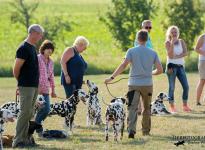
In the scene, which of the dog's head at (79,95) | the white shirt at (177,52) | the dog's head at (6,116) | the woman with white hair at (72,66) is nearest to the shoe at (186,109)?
the white shirt at (177,52)

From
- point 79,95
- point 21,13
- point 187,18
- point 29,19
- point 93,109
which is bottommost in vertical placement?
point 93,109

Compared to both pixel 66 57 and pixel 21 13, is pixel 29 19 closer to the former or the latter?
pixel 21 13

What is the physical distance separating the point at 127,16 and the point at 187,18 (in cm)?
335

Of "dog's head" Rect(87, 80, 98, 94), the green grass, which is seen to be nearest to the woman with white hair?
"dog's head" Rect(87, 80, 98, 94)

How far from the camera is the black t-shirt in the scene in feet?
36.6

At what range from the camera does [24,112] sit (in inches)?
447

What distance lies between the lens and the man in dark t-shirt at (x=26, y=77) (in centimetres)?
1116

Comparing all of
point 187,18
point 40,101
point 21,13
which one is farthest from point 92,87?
point 21,13

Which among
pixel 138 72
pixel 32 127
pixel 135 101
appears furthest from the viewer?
pixel 135 101

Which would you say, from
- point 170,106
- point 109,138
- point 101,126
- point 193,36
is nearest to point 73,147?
point 109,138

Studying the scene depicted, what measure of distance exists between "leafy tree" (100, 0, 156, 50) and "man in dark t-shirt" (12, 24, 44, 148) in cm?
2778

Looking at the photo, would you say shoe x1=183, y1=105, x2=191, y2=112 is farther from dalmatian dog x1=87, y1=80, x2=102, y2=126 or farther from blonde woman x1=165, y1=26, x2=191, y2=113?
dalmatian dog x1=87, y1=80, x2=102, y2=126

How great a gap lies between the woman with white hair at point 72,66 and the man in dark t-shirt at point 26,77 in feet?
8.60

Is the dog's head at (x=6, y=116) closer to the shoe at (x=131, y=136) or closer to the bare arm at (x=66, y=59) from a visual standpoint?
the shoe at (x=131, y=136)
